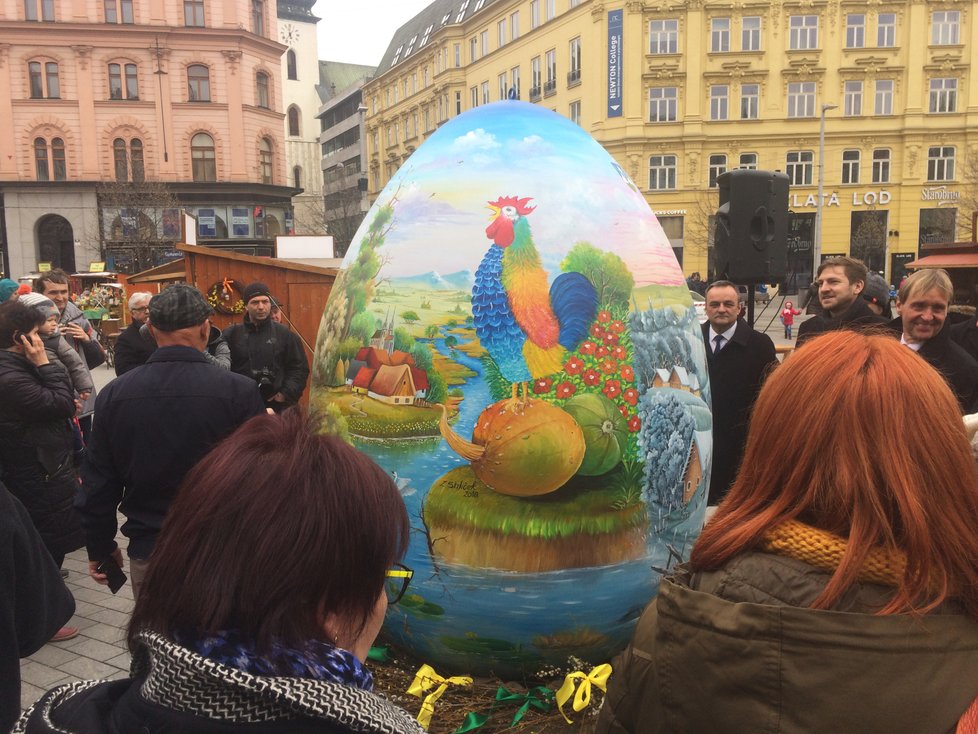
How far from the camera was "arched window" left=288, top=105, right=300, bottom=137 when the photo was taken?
73.0 metres

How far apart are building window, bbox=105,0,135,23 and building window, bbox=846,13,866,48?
35448 millimetres

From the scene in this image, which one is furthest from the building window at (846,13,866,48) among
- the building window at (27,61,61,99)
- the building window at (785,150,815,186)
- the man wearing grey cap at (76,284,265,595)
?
the man wearing grey cap at (76,284,265,595)

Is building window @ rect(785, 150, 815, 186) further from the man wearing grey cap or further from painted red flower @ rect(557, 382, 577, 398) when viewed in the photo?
the man wearing grey cap

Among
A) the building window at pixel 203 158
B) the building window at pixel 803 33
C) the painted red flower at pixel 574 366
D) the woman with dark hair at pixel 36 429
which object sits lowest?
the woman with dark hair at pixel 36 429

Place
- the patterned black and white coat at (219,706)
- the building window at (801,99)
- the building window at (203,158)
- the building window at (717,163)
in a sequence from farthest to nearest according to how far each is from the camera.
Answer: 1. the building window at (203,158)
2. the building window at (717,163)
3. the building window at (801,99)
4. the patterned black and white coat at (219,706)

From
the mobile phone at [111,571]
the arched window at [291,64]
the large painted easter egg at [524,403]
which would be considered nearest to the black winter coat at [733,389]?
the large painted easter egg at [524,403]

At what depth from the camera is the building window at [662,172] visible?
1470 inches

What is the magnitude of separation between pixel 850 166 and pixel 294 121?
54.7m

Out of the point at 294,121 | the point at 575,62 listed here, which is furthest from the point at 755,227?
the point at 294,121

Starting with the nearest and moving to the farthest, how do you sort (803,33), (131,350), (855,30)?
1. (131,350)
2. (855,30)
3. (803,33)

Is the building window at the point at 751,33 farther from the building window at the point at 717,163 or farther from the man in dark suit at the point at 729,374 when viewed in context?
the man in dark suit at the point at 729,374

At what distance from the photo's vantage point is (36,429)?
13.7 feet

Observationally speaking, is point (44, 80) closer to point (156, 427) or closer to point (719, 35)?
point (719, 35)

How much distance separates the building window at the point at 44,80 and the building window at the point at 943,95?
43333 mm
